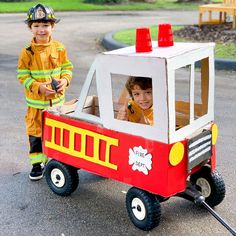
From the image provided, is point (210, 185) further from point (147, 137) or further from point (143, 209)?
point (147, 137)

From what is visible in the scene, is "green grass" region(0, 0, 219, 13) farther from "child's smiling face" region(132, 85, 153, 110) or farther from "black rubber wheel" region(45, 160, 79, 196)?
"child's smiling face" region(132, 85, 153, 110)

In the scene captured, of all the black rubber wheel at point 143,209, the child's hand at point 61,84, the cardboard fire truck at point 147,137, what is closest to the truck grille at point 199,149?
the cardboard fire truck at point 147,137

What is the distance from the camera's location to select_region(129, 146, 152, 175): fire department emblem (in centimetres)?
298

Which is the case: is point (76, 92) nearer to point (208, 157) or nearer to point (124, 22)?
point (208, 157)

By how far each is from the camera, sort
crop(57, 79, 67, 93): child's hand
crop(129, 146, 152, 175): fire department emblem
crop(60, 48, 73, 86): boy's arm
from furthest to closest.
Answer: crop(60, 48, 73, 86): boy's arm < crop(57, 79, 67, 93): child's hand < crop(129, 146, 152, 175): fire department emblem

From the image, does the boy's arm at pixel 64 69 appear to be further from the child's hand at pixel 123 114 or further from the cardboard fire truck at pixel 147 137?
the child's hand at pixel 123 114

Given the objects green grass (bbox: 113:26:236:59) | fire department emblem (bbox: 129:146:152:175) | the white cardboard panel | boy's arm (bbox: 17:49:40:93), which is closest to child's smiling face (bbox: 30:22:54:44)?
boy's arm (bbox: 17:49:40:93)

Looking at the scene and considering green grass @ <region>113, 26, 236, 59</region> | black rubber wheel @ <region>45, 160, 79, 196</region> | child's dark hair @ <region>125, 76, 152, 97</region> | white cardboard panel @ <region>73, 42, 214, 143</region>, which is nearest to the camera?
white cardboard panel @ <region>73, 42, 214, 143</region>

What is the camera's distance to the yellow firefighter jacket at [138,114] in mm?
3299

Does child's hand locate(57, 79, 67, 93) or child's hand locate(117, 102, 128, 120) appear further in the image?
child's hand locate(57, 79, 67, 93)

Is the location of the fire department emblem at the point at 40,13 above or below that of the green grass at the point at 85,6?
above

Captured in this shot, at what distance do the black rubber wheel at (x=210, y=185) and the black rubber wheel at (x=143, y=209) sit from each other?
48 centimetres

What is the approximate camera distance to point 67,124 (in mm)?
3449

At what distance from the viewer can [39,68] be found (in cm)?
377
